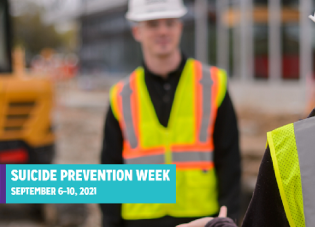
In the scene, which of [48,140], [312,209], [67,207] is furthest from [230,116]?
[67,207]

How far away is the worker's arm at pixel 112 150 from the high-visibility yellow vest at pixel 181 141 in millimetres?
32

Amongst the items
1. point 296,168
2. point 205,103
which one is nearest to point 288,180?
point 296,168

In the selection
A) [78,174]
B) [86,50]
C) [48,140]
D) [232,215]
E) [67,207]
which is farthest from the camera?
[86,50]

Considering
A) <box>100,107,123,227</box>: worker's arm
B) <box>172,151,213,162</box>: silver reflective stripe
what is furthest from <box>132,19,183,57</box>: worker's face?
<box>172,151,213,162</box>: silver reflective stripe

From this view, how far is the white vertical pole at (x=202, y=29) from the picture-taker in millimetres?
16281

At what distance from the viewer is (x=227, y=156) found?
2.17 m

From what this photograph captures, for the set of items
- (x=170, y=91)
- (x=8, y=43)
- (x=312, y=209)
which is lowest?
(x=312, y=209)

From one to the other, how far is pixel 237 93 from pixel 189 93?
12.9 m

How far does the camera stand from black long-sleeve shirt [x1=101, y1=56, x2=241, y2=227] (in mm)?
2129

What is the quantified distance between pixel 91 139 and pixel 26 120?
17.7 ft

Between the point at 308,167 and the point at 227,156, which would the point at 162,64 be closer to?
the point at 227,156

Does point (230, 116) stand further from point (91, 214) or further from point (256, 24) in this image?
point (256, 24)

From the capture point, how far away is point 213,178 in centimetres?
215

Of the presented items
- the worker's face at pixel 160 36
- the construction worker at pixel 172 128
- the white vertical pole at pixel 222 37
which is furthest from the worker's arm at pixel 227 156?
the white vertical pole at pixel 222 37
